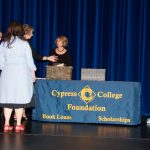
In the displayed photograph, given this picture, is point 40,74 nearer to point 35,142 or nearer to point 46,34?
point 46,34

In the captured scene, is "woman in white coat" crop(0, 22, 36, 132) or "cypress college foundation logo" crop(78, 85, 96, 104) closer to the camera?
"woman in white coat" crop(0, 22, 36, 132)

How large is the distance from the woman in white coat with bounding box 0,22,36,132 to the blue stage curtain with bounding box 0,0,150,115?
213cm

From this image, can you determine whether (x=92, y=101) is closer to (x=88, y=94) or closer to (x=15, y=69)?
(x=88, y=94)

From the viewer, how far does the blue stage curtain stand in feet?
22.6

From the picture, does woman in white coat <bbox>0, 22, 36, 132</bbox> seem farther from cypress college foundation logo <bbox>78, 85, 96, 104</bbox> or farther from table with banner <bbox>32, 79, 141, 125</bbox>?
cypress college foundation logo <bbox>78, 85, 96, 104</bbox>

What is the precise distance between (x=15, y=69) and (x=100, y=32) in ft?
7.72

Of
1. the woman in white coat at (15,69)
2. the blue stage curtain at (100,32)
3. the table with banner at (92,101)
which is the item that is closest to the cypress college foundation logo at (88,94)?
the table with banner at (92,101)

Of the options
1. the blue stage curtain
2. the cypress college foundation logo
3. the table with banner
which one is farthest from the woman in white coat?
the blue stage curtain

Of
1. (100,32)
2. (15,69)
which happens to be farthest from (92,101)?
(100,32)

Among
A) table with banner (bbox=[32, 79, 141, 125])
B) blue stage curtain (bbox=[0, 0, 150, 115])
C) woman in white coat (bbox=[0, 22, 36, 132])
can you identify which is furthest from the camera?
blue stage curtain (bbox=[0, 0, 150, 115])

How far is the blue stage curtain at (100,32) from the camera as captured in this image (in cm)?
690

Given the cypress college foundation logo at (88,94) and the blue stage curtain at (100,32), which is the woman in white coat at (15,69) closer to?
the cypress college foundation logo at (88,94)

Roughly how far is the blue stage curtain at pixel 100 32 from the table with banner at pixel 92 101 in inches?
51.4

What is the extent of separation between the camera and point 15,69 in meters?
Answer: 5.01
